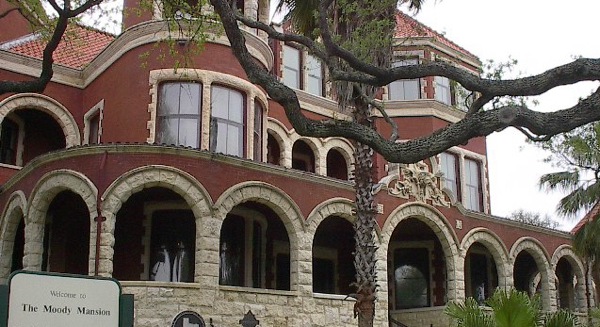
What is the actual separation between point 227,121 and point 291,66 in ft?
23.0

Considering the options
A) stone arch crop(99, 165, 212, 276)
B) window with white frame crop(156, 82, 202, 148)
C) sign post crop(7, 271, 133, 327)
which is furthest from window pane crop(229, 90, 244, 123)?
sign post crop(7, 271, 133, 327)

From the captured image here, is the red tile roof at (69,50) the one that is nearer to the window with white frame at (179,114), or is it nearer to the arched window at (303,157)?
the window with white frame at (179,114)

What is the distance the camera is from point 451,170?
28984 millimetres

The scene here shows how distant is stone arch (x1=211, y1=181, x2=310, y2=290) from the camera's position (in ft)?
58.7

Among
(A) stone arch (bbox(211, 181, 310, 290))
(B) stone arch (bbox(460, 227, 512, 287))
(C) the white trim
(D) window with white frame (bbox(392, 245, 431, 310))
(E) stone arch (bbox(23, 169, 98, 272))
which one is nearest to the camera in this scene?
(E) stone arch (bbox(23, 169, 98, 272))

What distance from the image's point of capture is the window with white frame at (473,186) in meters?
29.2

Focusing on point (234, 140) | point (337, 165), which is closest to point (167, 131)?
point (234, 140)

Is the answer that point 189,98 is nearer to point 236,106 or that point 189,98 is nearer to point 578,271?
point 236,106

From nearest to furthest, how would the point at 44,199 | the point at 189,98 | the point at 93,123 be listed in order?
1. the point at 44,199
2. the point at 189,98
3. the point at 93,123

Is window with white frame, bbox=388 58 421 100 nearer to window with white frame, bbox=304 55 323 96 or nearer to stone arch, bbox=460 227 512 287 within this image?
window with white frame, bbox=304 55 323 96

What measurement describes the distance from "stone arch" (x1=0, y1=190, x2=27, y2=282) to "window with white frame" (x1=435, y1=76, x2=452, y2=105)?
15.5 metres

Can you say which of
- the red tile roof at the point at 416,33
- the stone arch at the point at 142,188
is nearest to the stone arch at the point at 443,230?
the stone arch at the point at 142,188

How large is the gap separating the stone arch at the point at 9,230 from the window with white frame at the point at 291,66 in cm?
1024

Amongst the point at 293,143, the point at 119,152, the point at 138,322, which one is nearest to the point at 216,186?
the point at 119,152
